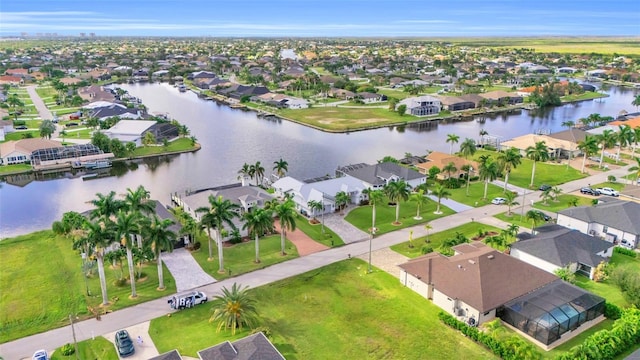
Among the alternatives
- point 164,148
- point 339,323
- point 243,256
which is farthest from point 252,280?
point 164,148

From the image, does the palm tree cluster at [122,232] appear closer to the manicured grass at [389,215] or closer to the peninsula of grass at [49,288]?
the peninsula of grass at [49,288]

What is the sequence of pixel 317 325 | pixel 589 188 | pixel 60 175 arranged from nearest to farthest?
pixel 317 325
pixel 589 188
pixel 60 175

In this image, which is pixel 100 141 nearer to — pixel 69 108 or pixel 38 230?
pixel 38 230

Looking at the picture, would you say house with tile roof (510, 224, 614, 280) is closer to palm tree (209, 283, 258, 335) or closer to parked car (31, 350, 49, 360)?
palm tree (209, 283, 258, 335)

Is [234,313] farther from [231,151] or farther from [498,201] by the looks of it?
[231,151]

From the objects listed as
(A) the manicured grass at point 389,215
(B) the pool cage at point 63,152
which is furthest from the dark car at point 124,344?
(B) the pool cage at point 63,152

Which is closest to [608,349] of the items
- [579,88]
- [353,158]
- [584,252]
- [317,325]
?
[584,252]
